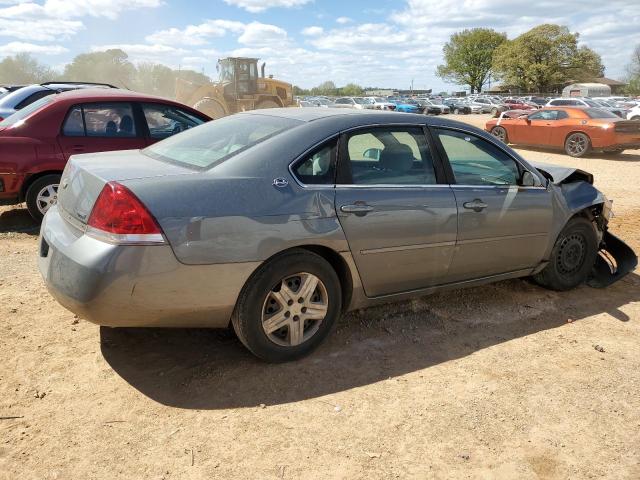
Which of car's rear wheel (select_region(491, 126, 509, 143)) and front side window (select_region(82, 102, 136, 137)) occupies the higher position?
front side window (select_region(82, 102, 136, 137))

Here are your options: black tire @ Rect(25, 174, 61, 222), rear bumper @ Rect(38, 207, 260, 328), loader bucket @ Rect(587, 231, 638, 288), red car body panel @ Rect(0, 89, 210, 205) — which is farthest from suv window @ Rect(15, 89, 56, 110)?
loader bucket @ Rect(587, 231, 638, 288)

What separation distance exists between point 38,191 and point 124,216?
3972 mm

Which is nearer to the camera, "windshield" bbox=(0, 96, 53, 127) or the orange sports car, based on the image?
"windshield" bbox=(0, 96, 53, 127)

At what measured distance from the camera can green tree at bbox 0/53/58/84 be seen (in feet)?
197

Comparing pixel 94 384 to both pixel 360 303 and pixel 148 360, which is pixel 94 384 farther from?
pixel 360 303

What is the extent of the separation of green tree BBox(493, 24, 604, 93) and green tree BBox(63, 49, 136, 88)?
56.0 meters

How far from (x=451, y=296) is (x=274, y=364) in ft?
6.23

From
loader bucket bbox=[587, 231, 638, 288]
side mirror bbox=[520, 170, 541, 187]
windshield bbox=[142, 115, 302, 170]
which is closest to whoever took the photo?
windshield bbox=[142, 115, 302, 170]

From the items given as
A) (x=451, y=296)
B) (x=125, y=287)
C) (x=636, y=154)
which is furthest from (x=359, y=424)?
(x=636, y=154)

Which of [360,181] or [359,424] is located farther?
[360,181]

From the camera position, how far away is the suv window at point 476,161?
13.0 feet

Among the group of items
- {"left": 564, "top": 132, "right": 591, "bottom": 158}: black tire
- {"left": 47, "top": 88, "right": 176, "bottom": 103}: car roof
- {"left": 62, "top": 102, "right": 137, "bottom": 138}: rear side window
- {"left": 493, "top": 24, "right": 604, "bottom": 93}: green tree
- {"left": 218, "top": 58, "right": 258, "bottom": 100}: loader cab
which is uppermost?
{"left": 493, "top": 24, "right": 604, "bottom": 93}: green tree

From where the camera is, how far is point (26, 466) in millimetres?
2391

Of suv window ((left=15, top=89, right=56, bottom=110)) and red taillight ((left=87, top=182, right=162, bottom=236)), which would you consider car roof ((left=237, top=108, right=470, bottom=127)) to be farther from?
suv window ((left=15, top=89, right=56, bottom=110))
